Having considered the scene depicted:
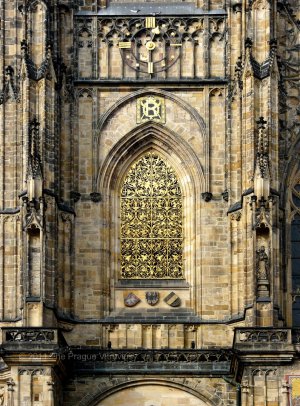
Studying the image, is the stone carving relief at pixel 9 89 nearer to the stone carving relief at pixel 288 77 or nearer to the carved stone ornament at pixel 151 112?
the carved stone ornament at pixel 151 112

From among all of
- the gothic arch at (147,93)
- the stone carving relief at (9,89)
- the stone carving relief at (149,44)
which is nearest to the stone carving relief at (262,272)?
the gothic arch at (147,93)

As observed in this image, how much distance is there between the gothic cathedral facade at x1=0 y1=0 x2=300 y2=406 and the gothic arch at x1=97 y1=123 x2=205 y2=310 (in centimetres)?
3

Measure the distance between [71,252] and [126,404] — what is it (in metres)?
3.77

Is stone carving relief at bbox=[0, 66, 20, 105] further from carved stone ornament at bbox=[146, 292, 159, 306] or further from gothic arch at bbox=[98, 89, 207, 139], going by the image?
carved stone ornament at bbox=[146, 292, 159, 306]

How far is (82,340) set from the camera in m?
46.0

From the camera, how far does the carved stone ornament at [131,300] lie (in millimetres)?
46562

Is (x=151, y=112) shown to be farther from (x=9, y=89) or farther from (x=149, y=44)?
(x=9, y=89)

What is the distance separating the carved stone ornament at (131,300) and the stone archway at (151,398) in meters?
2.22

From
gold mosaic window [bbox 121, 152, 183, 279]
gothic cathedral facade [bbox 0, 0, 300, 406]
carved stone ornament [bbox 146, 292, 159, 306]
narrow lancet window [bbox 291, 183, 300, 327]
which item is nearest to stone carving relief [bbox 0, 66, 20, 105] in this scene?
gothic cathedral facade [bbox 0, 0, 300, 406]

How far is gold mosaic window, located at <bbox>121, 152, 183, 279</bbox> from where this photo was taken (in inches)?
1845

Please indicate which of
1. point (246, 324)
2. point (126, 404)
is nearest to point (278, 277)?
point (246, 324)

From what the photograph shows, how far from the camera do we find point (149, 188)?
47250mm

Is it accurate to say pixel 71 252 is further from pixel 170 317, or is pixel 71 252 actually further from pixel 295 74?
pixel 295 74

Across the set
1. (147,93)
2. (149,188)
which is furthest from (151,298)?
(147,93)
